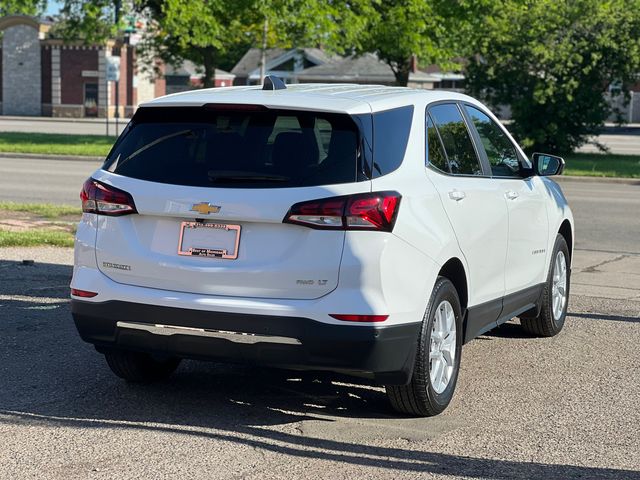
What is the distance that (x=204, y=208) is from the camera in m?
5.53

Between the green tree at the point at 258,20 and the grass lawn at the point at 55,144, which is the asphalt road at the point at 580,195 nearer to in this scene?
the grass lawn at the point at 55,144

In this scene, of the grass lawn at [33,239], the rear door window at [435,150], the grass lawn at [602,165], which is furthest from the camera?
the grass lawn at [602,165]

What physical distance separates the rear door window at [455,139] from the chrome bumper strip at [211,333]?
1.62m

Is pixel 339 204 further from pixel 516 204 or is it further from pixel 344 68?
pixel 344 68

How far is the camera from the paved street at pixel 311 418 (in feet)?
16.8

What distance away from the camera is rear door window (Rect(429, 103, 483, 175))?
6.46 metres

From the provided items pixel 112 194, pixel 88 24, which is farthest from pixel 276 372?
pixel 88 24

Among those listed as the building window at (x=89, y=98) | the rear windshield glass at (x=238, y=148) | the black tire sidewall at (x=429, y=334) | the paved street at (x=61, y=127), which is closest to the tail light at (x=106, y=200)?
the rear windshield glass at (x=238, y=148)

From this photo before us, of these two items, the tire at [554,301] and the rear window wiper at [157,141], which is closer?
the rear window wiper at [157,141]

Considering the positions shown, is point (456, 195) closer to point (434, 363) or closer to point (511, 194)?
point (434, 363)

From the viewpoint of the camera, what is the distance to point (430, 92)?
6684 mm

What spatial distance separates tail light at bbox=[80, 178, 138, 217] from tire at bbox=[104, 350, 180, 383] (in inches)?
33.0

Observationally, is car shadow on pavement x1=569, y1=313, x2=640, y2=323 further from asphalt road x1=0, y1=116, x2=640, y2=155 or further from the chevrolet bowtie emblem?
asphalt road x1=0, y1=116, x2=640, y2=155

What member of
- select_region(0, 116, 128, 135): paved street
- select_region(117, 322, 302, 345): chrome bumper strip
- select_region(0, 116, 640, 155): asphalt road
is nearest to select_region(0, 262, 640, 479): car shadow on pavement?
select_region(117, 322, 302, 345): chrome bumper strip
